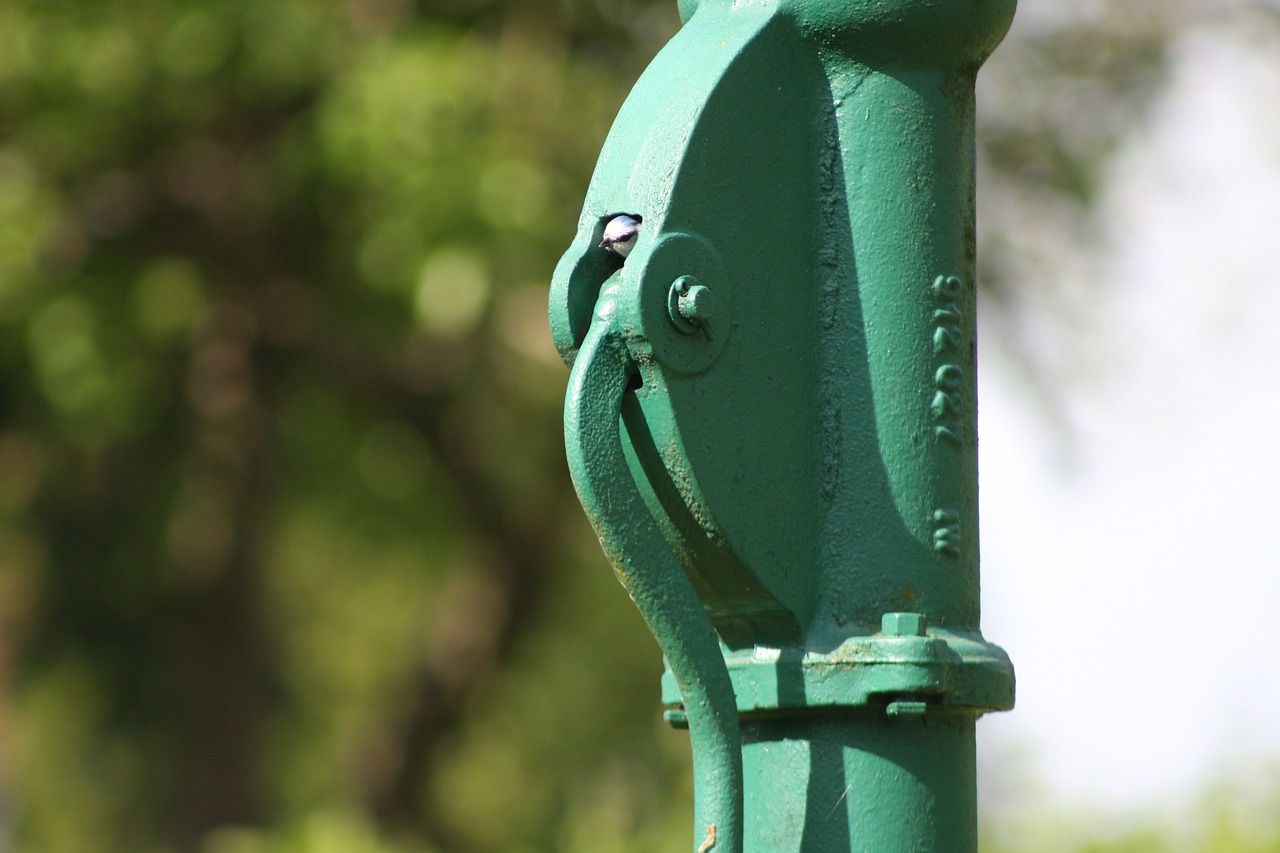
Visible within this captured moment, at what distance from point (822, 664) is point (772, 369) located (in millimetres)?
272

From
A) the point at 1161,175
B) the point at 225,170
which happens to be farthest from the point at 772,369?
the point at 1161,175

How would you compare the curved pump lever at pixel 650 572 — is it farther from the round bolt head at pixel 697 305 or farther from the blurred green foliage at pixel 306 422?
the blurred green foliage at pixel 306 422

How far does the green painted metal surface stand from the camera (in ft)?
4.61

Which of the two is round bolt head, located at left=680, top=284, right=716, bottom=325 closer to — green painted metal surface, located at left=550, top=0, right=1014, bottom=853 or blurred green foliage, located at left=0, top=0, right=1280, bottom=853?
green painted metal surface, located at left=550, top=0, right=1014, bottom=853

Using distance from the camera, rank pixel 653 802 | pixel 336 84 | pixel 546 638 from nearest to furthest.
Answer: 1. pixel 336 84
2. pixel 653 802
3. pixel 546 638

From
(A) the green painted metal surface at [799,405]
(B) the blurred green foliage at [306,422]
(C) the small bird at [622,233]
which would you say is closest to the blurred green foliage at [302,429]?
(B) the blurred green foliage at [306,422]

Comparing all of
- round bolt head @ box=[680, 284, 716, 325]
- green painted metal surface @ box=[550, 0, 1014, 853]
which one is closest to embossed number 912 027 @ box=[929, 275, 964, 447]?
green painted metal surface @ box=[550, 0, 1014, 853]

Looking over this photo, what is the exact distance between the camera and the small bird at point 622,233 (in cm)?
144

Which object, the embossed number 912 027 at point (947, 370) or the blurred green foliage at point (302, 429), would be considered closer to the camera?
the embossed number 912 027 at point (947, 370)

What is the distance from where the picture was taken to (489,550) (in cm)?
793

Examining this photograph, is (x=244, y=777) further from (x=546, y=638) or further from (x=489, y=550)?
(x=546, y=638)

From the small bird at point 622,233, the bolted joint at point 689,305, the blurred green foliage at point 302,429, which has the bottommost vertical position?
the bolted joint at point 689,305

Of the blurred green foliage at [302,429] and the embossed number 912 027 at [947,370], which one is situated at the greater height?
the blurred green foliage at [302,429]

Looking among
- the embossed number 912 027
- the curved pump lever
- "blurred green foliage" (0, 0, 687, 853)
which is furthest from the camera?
"blurred green foliage" (0, 0, 687, 853)
